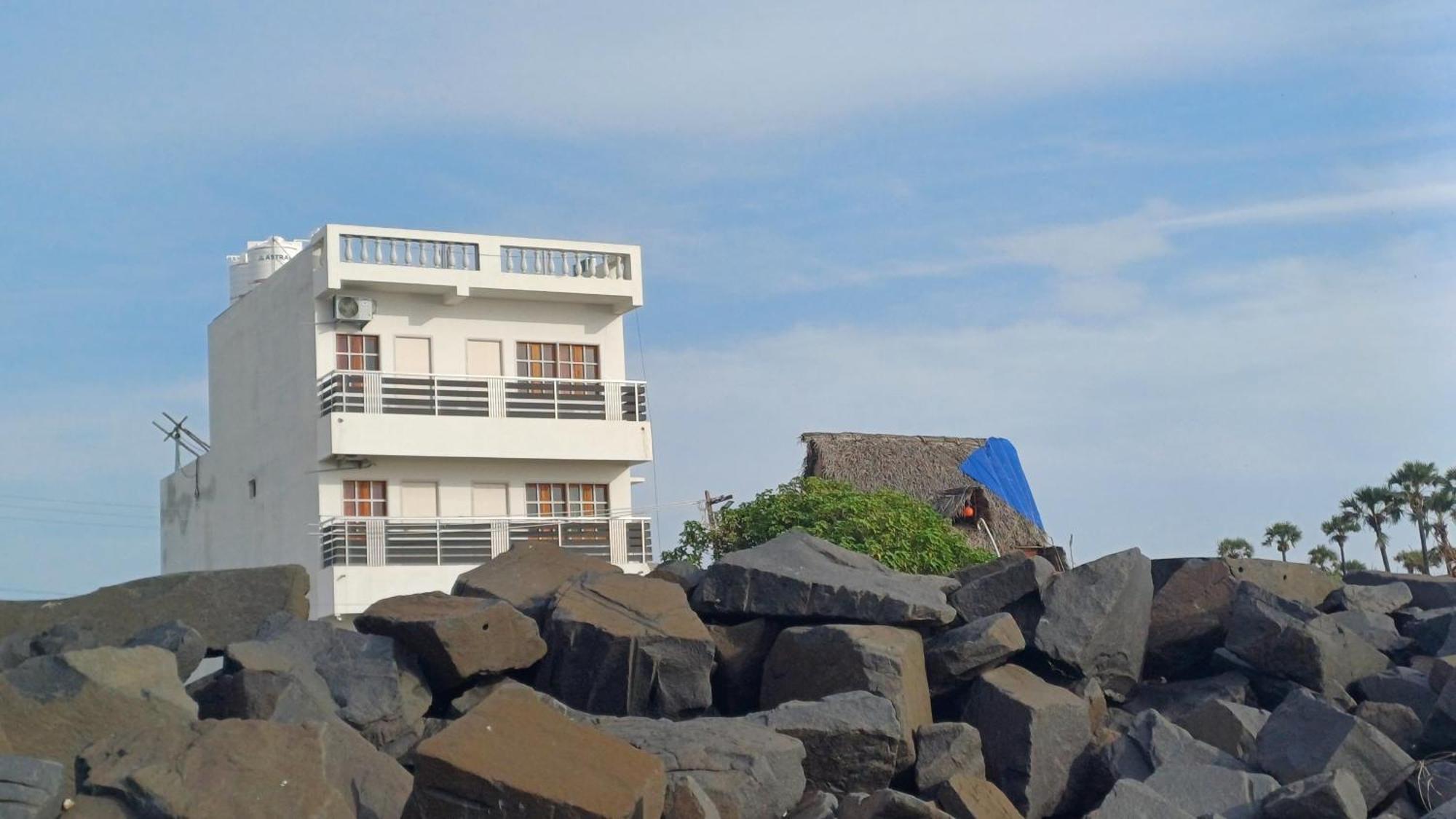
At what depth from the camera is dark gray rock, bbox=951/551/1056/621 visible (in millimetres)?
11117

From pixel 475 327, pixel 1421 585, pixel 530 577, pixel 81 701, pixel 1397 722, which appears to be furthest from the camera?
pixel 475 327

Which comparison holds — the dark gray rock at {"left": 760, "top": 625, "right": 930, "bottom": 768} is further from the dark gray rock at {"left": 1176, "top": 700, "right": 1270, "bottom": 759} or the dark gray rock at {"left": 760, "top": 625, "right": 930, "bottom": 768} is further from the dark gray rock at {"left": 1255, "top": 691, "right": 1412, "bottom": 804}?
the dark gray rock at {"left": 1255, "top": 691, "right": 1412, "bottom": 804}

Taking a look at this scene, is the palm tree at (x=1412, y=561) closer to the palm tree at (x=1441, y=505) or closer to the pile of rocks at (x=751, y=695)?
the palm tree at (x=1441, y=505)

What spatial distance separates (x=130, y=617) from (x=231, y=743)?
4391 millimetres

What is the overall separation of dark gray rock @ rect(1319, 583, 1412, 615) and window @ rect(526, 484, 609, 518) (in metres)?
14.9

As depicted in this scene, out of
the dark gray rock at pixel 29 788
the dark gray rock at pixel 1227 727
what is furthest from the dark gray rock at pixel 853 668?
the dark gray rock at pixel 29 788

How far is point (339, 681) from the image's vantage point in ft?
31.2

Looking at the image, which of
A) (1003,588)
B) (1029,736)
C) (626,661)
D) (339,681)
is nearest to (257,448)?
(339,681)

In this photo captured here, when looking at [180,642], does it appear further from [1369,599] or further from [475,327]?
[475,327]

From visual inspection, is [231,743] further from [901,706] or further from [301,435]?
[301,435]

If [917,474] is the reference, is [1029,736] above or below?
below

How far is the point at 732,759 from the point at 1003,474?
21580 mm

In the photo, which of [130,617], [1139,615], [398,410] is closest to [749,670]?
[1139,615]

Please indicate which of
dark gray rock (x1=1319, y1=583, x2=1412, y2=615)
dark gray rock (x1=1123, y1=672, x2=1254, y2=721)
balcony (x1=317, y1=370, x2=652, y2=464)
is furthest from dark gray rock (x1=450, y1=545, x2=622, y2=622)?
balcony (x1=317, y1=370, x2=652, y2=464)
